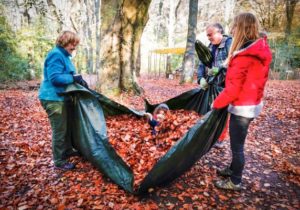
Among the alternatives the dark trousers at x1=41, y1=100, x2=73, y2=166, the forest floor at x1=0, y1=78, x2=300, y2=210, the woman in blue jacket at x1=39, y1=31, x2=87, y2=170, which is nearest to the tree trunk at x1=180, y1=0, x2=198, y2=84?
the forest floor at x1=0, y1=78, x2=300, y2=210

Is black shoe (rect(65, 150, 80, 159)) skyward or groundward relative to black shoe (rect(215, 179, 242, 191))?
skyward

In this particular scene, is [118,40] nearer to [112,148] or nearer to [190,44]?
[112,148]

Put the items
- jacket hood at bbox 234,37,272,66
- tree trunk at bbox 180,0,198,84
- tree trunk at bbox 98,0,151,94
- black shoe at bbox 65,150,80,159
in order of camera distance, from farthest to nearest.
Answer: tree trunk at bbox 180,0,198,84, tree trunk at bbox 98,0,151,94, black shoe at bbox 65,150,80,159, jacket hood at bbox 234,37,272,66

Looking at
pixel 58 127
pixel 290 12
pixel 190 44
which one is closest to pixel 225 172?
pixel 58 127

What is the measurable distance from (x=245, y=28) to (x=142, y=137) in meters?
1.98

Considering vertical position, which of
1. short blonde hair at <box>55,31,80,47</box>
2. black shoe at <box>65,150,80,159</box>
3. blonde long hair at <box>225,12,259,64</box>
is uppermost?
blonde long hair at <box>225,12,259,64</box>

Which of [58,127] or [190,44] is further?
[190,44]

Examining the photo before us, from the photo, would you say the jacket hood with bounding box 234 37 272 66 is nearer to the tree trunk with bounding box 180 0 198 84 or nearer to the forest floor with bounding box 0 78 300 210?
the forest floor with bounding box 0 78 300 210

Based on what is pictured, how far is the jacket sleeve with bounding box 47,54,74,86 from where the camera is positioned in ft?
9.70

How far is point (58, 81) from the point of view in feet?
9.78

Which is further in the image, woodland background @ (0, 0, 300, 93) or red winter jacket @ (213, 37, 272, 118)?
woodland background @ (0, 0, 300, 93)

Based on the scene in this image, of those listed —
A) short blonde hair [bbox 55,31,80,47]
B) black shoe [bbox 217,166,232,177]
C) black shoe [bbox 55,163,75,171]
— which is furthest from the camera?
black shoe [bbox 55,163,75,171]

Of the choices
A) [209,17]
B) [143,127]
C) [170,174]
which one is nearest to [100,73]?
[143,127]

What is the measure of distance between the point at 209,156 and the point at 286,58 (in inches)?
561
